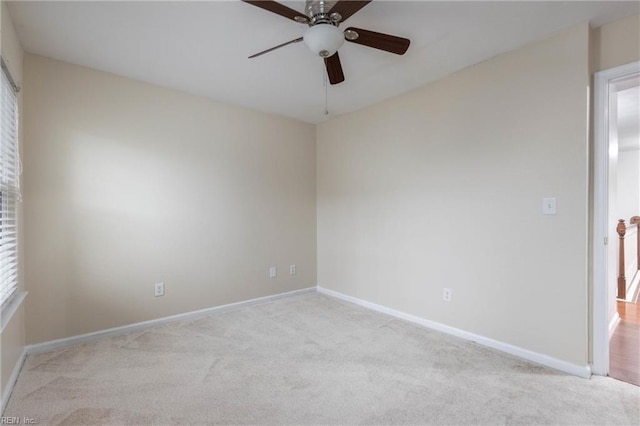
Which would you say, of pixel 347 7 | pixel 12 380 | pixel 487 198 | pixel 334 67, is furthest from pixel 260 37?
pixel 12 380

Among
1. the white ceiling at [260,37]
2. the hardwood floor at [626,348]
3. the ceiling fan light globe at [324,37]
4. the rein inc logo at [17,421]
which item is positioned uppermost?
the white ceiling at [260,37]

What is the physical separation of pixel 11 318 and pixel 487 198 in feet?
11.2

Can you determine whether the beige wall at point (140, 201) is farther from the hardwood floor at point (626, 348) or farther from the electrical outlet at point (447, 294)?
the hardwood floor at point (626, 348)

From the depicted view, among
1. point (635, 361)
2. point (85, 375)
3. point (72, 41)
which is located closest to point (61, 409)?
point (85, 375)

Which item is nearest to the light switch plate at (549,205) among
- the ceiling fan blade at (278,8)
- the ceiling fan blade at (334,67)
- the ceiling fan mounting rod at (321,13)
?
the ceiling fan blade at (334,67)

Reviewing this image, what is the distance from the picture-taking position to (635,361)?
2279 millimetres

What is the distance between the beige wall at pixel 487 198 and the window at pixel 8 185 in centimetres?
301

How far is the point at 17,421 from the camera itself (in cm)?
166

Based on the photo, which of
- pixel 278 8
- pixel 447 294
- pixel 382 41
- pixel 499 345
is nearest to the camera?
pixel 278 8

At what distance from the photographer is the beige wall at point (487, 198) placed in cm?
214

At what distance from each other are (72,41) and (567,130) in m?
3.55

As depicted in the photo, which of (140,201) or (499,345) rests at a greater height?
(140,201)

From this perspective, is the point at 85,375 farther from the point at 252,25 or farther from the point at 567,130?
the point at 567,130

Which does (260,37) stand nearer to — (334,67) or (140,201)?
(334,67)
